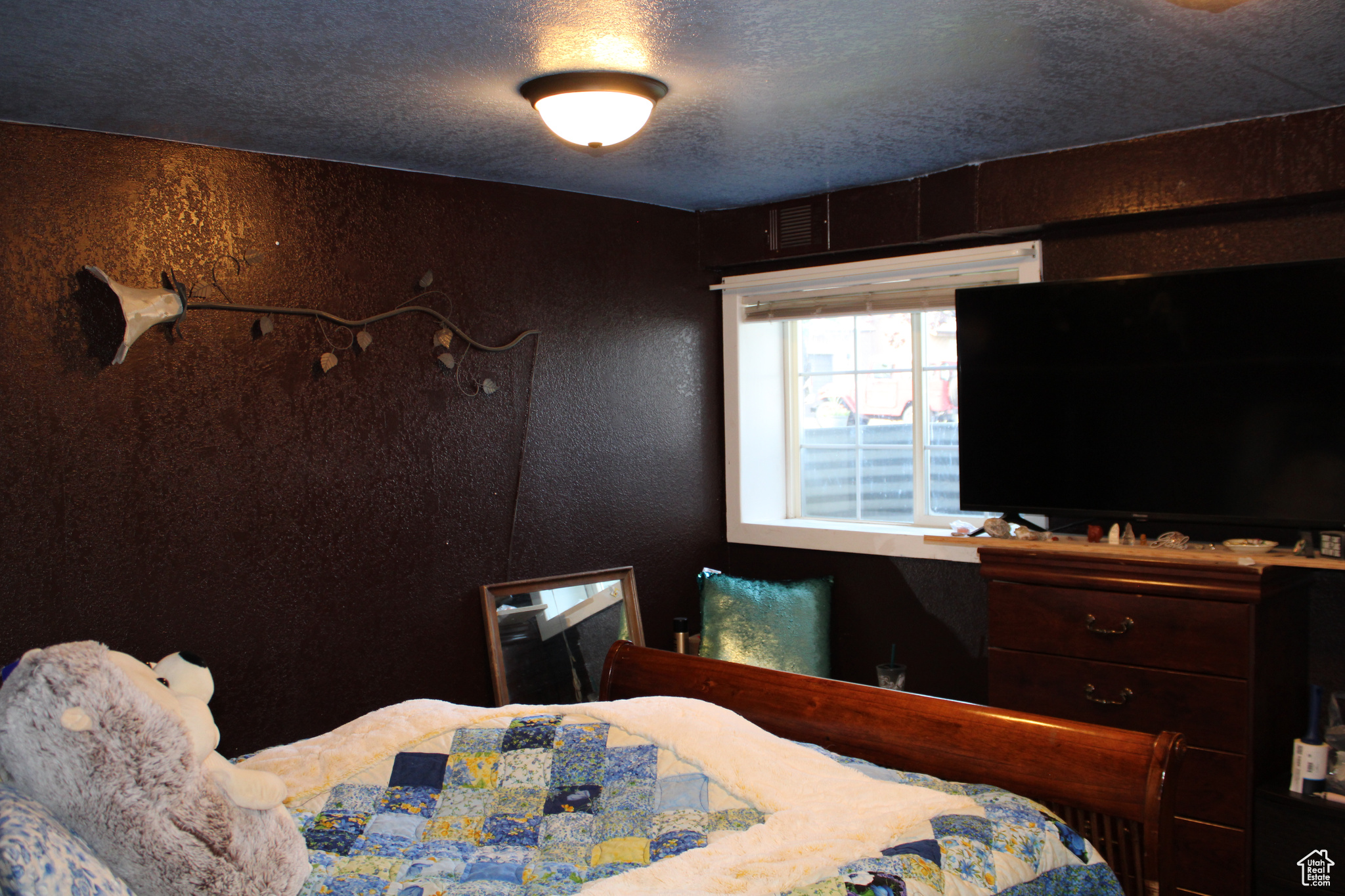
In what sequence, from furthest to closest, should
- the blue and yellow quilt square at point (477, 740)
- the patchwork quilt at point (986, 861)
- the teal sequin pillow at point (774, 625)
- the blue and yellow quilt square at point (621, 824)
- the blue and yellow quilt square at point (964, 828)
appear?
the teal sequin pillow at point (774, 625)
the blue and yellow quilt square at point (477, 740)
the blue and yellow quilt square at point (621, 824)
the blue and yellow quilt square at point (964, 828)
the patchwork quilt at point (986, 861)

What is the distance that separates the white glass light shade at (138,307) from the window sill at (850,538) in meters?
2.29

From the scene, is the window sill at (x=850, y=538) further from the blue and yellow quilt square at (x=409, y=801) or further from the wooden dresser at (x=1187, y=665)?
the blue and yellow quilt square at (x=409, y=801)

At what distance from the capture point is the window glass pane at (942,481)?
12.1ft

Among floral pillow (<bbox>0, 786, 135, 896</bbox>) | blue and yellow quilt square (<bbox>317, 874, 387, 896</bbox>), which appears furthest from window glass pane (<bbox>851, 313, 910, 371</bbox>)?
floral pillow (<bbox>0, 786, 135, 896</bbox>)

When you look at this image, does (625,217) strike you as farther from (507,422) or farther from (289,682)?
(289,682)

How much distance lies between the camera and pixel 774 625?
3.69m

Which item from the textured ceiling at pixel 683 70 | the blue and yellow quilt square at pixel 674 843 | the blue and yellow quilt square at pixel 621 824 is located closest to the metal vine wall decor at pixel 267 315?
the textured ceiling at pixel 683 70

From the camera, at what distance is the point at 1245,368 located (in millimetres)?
2674

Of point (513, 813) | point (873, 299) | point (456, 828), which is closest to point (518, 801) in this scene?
point (513, 813)

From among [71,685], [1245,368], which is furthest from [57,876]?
[1245,368]

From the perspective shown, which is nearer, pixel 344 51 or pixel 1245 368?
pixel 344 51

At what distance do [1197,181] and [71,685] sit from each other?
305 centimetres

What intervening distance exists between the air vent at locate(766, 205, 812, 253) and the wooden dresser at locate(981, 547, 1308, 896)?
151 centimetres

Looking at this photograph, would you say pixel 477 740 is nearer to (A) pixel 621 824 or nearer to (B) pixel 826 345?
(A) pixel 621 824
